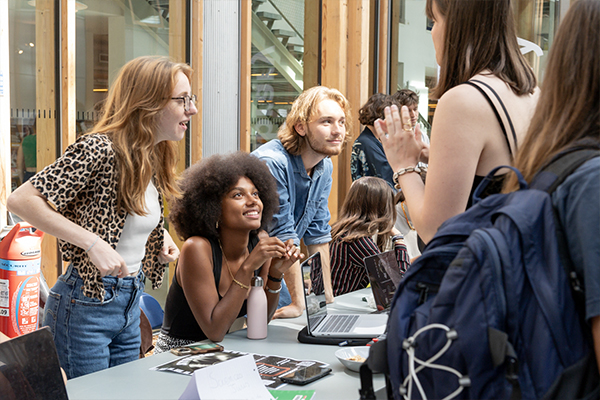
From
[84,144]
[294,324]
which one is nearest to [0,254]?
[84,144]

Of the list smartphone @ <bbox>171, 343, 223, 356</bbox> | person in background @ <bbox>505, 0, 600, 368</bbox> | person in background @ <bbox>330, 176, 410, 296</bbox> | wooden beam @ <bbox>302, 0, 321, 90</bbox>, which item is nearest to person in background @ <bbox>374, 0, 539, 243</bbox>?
person in background @ <bbox>505, 0, 600, 368</bbox>

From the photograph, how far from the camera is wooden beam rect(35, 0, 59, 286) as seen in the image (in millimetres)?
3514

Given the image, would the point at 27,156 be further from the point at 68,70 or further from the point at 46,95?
the point at 68,70

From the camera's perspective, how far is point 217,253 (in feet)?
7.43

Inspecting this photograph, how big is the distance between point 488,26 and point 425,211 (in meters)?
0.49

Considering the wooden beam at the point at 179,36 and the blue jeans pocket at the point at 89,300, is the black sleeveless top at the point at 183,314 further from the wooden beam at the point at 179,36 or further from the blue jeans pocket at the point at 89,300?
the wooden beam at the point at 179,36

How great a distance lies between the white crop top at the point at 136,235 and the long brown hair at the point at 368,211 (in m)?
1.35

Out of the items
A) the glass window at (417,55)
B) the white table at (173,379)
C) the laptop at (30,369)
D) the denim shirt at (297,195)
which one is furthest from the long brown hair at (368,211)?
the glass window at (417,55)

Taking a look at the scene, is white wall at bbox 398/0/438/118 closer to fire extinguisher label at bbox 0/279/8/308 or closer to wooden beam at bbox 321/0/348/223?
wooden beam at bbox 321/0/348/223

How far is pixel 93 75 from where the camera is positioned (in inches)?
151

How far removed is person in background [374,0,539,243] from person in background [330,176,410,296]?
1.72 m

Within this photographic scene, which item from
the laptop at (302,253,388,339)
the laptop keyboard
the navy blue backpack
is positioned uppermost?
the navy blue backpack

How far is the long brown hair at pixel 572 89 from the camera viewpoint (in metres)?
0.84

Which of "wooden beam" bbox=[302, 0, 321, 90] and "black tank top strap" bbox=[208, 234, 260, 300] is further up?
"wooden beam" bbox=[302, 0, 321, 90]
